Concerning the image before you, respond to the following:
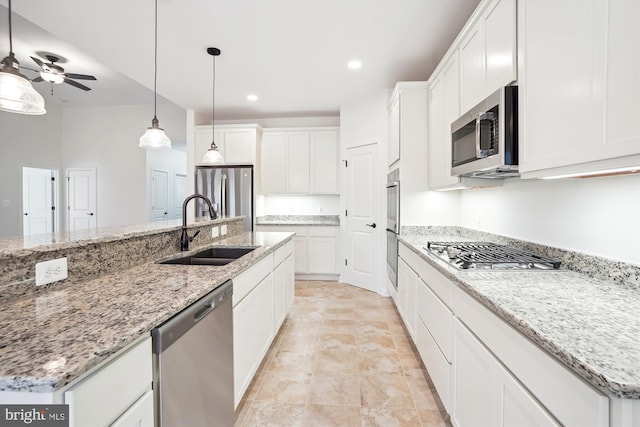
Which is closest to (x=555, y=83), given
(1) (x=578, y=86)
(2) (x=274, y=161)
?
(1) (x=578, y=86)

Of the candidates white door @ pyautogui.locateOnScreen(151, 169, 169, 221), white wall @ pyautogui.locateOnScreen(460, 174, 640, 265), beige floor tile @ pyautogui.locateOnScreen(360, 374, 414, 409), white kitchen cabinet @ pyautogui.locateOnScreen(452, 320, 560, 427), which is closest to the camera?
white kitchen cabinet @ pyautogui.locateOnScreen(452, 320, 560, 427)

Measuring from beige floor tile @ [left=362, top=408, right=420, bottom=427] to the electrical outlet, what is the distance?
5.54ft

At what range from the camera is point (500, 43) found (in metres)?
1.65

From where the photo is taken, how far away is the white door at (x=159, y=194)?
6.53m

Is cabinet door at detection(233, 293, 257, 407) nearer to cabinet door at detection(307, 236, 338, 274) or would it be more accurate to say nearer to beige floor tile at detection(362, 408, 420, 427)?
beige floor tile at detection(362, 408, 420, 427)

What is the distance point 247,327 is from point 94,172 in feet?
20.8

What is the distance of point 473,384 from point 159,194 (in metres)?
7.12

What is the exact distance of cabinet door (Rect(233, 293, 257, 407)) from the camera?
1628mm

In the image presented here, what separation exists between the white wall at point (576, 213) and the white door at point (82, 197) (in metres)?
7.28

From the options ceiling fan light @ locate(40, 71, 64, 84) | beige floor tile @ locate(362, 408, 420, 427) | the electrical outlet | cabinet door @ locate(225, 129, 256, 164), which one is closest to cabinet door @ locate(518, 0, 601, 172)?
beige floor tile @ locate(362, 408, 420, 427)

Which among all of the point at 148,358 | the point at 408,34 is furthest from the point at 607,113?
the point at 408,34

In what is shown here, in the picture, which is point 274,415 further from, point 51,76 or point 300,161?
point 51,76

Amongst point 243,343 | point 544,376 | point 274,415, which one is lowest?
point 274,415

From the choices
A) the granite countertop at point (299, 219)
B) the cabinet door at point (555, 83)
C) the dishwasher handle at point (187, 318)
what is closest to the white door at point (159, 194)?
the granite countertop at point (299, 219)
